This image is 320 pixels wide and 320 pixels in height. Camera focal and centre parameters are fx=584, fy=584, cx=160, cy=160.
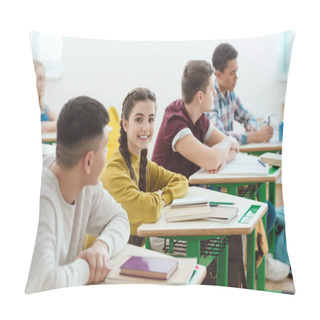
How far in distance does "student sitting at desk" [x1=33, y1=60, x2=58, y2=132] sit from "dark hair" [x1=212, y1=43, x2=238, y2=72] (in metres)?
0.73

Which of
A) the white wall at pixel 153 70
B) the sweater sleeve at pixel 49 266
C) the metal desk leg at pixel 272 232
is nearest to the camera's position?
the sweater sleeve at pixel 49 266

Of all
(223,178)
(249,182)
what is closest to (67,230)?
(223,178)

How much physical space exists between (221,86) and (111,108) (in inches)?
19.9

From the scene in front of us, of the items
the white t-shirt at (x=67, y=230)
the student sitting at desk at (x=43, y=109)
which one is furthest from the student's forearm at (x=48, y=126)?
the white t-shirt at (x=67, y=230)

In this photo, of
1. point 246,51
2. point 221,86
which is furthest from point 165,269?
point 246,51

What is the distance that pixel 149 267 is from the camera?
2.43m

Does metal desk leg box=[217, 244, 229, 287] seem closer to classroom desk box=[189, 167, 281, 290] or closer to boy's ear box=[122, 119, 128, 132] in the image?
classroom desk box=[189, 167, 281, 290]

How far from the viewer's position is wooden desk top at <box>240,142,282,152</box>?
8.65 ft

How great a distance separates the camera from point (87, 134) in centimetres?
245

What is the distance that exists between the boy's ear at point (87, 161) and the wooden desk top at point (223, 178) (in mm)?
465

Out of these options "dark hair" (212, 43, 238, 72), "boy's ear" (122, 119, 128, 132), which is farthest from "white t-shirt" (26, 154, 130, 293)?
"dark hair" (212, 43, 238, 72)

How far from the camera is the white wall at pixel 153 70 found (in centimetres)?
250

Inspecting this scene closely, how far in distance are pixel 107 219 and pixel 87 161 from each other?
0.88ft

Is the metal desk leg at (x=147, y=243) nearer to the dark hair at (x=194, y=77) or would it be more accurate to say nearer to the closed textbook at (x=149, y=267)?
the closed textbook at (x=149, y=267)
